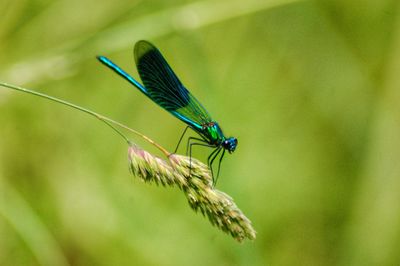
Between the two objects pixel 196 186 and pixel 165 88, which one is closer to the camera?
pixel 196 186

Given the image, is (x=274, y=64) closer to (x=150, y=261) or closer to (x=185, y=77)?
(x=185, y=77)

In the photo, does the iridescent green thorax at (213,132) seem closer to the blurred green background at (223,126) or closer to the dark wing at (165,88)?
the dark wing at (165,88)

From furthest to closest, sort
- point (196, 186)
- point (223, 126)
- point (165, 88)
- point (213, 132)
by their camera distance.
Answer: point (223, 126) < point (213, 132) < point (165, 88) < point (196, 186)

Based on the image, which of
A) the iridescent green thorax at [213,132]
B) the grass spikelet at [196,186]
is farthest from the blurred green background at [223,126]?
the grass spikelet at [196,186]

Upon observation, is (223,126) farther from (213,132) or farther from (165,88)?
(165,88)

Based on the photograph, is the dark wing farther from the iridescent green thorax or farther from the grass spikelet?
the grass spikelet

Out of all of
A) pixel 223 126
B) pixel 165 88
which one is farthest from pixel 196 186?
pixel 223 126
